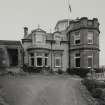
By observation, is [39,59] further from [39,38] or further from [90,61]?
[90,61]

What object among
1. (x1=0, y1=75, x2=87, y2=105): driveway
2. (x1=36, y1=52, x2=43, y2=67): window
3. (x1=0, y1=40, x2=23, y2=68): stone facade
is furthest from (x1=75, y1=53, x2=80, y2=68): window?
(x1=0, y1=75, x2=87, y2=105): driveway

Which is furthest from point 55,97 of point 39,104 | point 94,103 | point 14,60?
point 14,60

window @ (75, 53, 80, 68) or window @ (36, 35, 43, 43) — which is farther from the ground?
window @ (36, 35, 43, 43)

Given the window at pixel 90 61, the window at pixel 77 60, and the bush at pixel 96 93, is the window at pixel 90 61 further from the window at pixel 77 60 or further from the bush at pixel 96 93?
the bush at pixel 96 93

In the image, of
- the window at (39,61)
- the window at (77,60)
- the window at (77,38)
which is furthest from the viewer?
the window at (39,61)

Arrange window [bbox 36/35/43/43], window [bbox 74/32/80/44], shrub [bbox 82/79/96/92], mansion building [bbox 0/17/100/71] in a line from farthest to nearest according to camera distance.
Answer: window [bbox 36/35/43/43] → window [bbox 74/32/80/44] → mansion building [bbox 0/17/100/71] → shrub [bbox 82/79/96/92]

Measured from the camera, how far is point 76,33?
86.1ft

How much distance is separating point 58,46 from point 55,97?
16684 millimetres

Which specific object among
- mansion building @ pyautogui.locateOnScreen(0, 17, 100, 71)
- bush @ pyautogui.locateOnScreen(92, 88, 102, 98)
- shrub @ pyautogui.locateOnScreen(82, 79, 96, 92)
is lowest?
bush @ pyautogui.locateOnScreen(92, 88, 102, 98)

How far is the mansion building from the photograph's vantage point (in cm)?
2455

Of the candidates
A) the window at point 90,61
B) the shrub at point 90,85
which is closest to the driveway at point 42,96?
the shrub at point 90,85

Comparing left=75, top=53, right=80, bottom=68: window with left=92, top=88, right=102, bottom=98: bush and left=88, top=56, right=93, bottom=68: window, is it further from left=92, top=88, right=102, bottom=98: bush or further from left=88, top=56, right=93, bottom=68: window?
left=92, top=88, right=102, bottom=98: bush

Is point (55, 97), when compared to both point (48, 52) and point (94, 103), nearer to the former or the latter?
point (94, 103)

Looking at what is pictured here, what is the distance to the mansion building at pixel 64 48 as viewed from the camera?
80.5 ft
